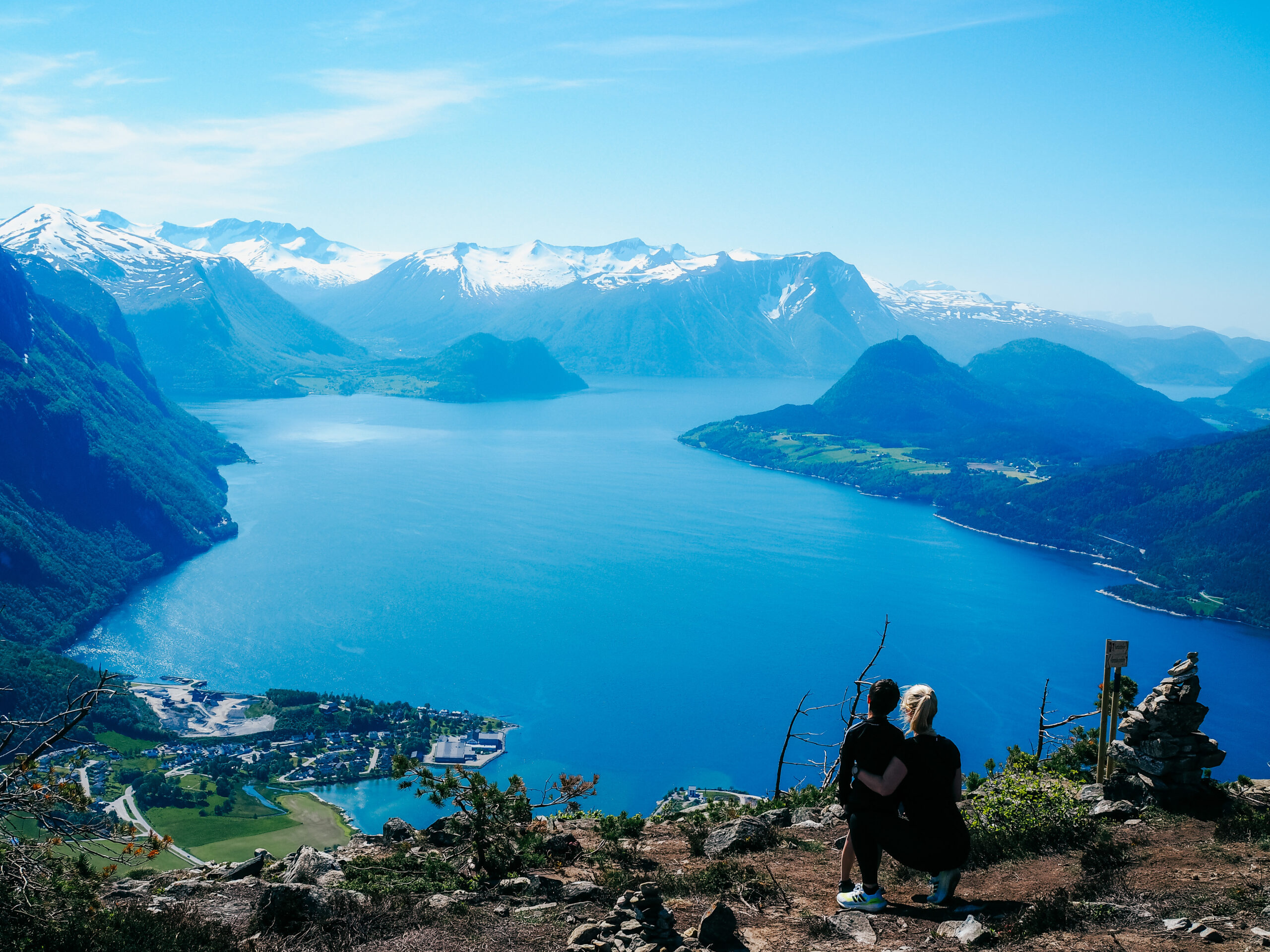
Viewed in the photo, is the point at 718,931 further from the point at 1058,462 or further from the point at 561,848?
the point at 1058,462

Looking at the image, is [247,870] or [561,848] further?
[561,848]

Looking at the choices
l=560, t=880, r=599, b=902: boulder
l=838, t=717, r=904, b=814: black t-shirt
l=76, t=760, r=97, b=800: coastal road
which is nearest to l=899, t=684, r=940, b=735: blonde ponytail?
l=838, t=717, r=904, b=814: black t-shirt

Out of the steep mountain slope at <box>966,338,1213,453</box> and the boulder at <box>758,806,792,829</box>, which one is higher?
the steep mountain slope at <box>966,338,1213,453</box>

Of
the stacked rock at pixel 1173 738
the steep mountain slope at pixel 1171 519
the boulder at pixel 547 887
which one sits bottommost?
the steep mountain slope at pixel 1171 519

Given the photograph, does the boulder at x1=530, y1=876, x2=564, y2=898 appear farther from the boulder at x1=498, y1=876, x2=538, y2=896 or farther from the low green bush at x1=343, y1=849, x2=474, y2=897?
the low green bush at x1=343, y1=849, x2=474, y2=897

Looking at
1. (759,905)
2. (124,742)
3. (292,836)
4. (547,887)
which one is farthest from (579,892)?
(124,742)

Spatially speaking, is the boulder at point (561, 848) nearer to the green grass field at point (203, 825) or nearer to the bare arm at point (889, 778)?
the bare arm at point (889, 778)

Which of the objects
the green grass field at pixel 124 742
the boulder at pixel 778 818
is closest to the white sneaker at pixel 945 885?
the boulder at pixel 778 818
